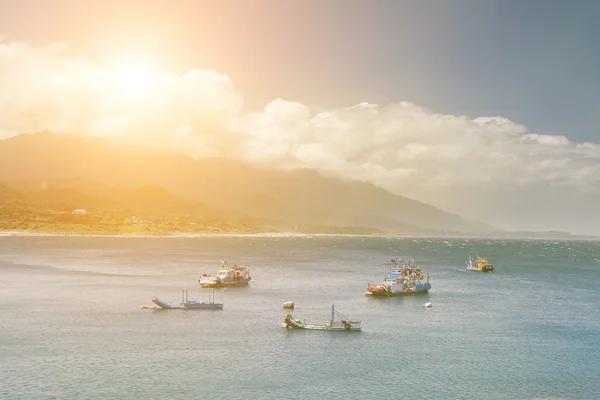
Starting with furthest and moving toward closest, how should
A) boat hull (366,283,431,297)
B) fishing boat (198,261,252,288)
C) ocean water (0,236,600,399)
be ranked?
fishing boat (198,261,252,288) → boat hull (366,283,431,297) → ocean water (0,236,600,399)

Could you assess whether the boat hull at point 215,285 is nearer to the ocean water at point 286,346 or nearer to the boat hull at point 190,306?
the ocean water at point 286,346

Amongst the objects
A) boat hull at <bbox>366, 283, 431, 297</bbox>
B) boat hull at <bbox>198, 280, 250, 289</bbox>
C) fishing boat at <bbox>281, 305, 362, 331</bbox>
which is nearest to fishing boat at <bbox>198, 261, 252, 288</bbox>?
boat hull at <bbox>198, 280, 250, 289</bbox>

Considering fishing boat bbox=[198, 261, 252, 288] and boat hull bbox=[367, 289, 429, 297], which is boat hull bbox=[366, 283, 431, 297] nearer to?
boat hull bbox=[367, 289, 429, 297]

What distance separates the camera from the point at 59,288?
13050 cm

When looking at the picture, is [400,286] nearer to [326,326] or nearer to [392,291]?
[392,291]

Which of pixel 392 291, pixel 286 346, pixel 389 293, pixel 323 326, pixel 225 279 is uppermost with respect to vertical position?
pixel 225 279

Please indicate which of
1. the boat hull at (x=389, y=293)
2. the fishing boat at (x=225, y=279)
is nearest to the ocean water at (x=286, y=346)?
the boat hull at (x=389, y=293)

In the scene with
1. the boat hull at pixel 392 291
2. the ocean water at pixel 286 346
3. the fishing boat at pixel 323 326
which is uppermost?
the boat hull at pixel 392 291

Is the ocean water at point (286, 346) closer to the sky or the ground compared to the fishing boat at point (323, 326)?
closer to the ground

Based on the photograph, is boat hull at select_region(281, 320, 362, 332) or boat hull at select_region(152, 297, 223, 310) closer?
boat hull at select_region(281, 320, 362, 332)

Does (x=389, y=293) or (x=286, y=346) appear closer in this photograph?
(x=286, y=346)

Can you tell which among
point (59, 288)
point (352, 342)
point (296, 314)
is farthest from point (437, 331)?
point (59, 288)

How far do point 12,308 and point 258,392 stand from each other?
66.9m

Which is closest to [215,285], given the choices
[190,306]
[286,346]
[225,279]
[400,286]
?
[225,279]
